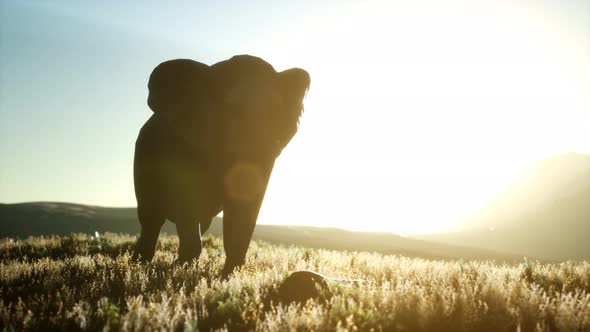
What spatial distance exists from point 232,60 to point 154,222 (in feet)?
11.8

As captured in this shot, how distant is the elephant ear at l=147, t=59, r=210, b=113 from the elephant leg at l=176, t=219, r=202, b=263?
1.87m

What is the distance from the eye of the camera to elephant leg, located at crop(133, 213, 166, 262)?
824 centimetres

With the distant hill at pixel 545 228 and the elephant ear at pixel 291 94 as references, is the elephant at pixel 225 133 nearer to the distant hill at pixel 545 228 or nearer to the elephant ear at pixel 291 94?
the elephant ear at pixel 291 94

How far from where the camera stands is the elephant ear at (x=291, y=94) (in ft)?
22.2

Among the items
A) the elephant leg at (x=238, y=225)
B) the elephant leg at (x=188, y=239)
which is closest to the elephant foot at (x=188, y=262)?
the elephant leg at (x=188, y=239)

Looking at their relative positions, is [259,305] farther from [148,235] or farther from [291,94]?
[148,235]

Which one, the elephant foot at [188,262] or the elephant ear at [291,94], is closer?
the elephant ear at [291,94]

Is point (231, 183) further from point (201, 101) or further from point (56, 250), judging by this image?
point (56, 250)

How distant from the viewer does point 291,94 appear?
267 inches

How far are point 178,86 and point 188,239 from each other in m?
2.53

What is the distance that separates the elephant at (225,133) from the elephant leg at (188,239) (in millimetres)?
16

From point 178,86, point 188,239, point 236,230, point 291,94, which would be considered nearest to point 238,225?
point 236,230

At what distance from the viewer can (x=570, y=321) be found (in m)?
4.00

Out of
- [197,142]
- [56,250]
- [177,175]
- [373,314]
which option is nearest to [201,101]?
[197,142]
